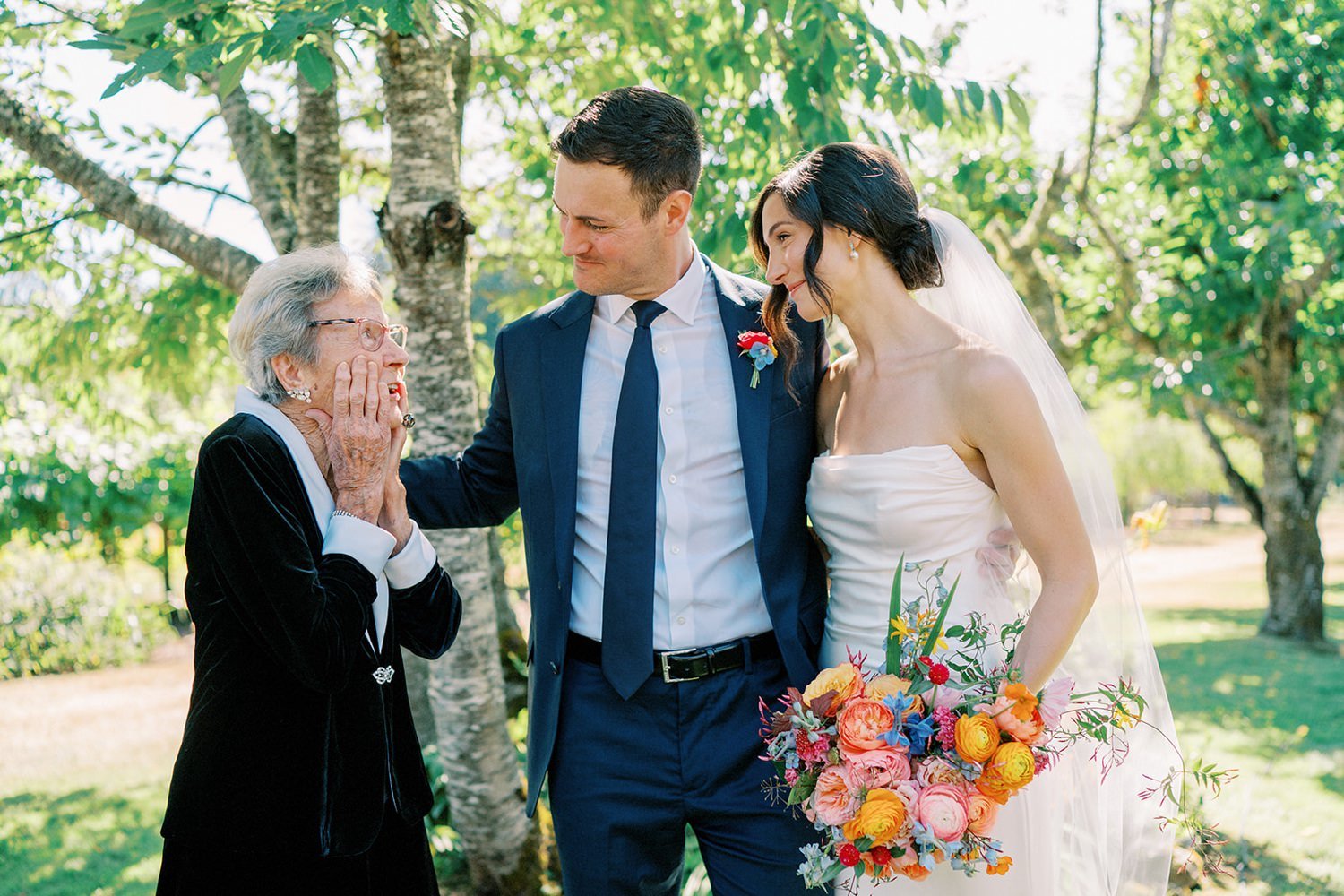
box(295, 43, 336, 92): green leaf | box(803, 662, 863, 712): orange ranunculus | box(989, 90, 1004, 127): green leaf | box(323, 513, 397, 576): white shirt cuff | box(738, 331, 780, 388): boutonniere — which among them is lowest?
box(803, 662, 863, 712): orange ranunculus

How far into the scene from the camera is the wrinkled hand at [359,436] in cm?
243

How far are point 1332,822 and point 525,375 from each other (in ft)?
19.2

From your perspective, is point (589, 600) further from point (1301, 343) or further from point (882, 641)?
point (1301, 343)

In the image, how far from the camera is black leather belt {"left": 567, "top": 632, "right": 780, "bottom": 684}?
8.82 ft

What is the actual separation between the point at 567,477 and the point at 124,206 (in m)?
3.56

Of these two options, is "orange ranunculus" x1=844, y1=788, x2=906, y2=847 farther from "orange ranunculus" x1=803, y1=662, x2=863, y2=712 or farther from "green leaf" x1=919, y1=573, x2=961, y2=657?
"green leaf" x1=919, y1=573, x2=961, y2=657

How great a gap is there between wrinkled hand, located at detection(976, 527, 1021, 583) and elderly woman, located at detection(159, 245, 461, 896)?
139 centimetres

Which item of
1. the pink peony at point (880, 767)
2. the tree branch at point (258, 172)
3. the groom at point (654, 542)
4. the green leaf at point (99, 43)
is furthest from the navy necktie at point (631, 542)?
the tree branch at point (258, 172)

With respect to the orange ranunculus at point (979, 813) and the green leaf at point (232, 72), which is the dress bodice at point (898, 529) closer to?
the orange ranunculus at point (979, 813)

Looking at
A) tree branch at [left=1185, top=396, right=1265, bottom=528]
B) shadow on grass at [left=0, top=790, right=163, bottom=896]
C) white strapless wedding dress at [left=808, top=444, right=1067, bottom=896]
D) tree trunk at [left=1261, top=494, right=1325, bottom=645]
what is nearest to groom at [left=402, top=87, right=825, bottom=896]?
white strapless wedding dress at [left=808, top=444, right=1067, bottom=896]

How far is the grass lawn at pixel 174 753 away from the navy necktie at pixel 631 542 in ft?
7.44

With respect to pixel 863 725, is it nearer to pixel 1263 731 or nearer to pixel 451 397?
pixel 451 397

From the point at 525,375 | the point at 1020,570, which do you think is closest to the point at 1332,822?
the point at 1020,570

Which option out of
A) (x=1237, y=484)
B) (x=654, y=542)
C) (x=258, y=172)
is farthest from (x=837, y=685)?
(x=1237, y=484)
